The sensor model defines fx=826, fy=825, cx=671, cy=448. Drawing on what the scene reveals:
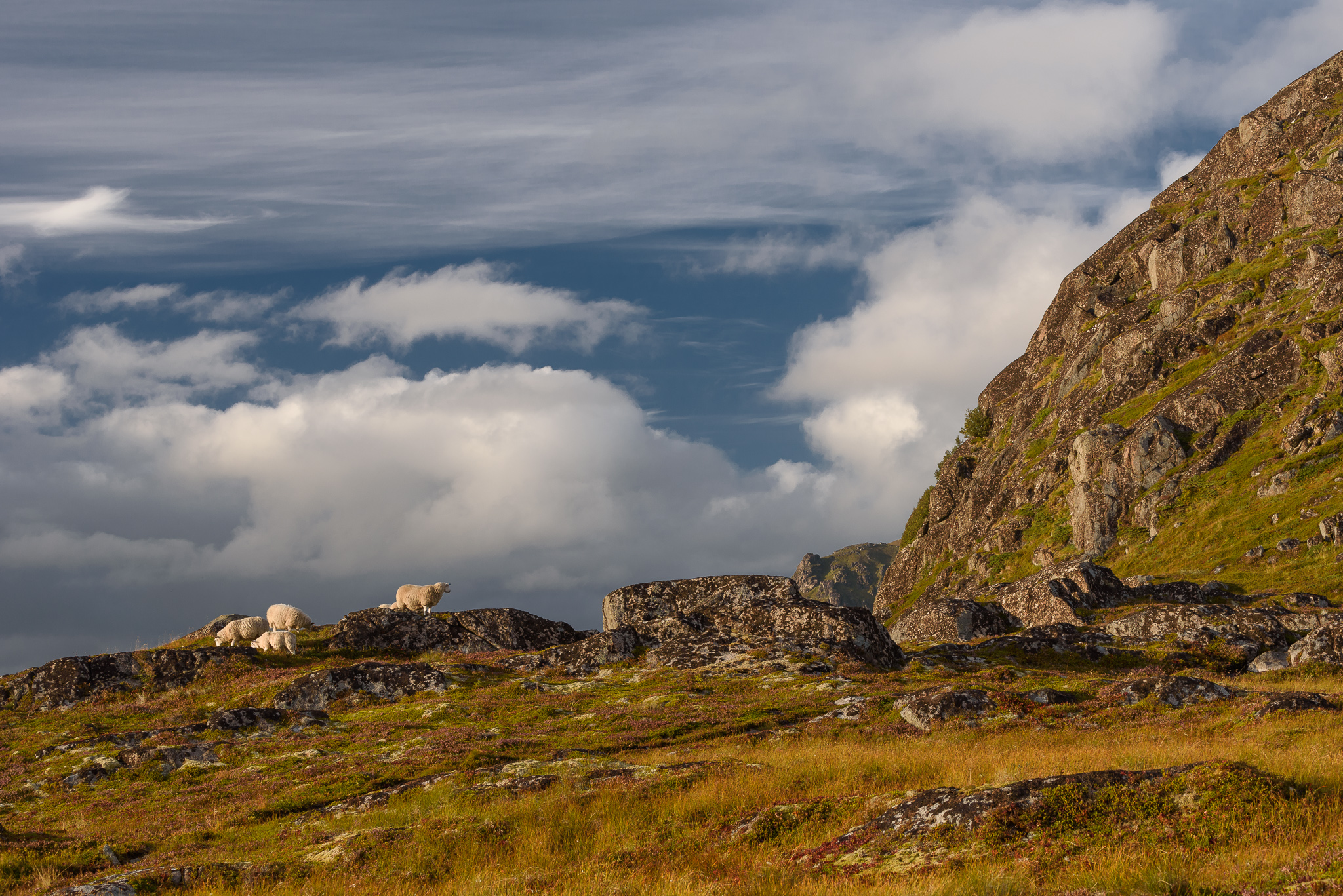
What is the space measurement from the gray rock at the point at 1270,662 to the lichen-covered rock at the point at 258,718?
39689mm

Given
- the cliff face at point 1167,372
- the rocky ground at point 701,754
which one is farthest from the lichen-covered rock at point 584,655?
the cliff face at point 1167,372

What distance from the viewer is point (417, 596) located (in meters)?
50.9

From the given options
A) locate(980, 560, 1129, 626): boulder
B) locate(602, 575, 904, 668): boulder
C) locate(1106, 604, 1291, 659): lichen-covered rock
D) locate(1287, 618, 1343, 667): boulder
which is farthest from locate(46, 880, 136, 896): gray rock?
locate(980, 560, 1129, 626): boulder

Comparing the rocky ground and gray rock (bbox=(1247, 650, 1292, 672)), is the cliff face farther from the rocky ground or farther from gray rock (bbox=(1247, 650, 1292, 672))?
gray rock (bbox=(1247, 650, 1292, 672))

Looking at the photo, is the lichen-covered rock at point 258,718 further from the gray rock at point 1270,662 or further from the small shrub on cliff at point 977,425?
the small shrub on cliff at point 977,425

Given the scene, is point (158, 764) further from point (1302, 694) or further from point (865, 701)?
point (1302, 694)

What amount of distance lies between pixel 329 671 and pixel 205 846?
1940 cm

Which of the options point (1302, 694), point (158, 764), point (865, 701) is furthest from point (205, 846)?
point (1302, 694)

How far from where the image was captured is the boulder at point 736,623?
Answer: 4000cm

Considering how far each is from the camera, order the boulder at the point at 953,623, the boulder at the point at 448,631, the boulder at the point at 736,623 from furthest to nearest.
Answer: the boulder at the point at 953,623, the boulder at the point at 448,631, the boulder at the point at 736,623

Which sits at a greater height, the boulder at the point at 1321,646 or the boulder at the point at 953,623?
the boulder at the point at 953,623

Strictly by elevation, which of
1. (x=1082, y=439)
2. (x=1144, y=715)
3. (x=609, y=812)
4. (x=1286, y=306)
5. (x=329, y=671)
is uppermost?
(x=1286, y=306)

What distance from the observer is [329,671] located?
122 feet

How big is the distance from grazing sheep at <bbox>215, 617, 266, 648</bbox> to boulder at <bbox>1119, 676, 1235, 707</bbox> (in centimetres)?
4427
